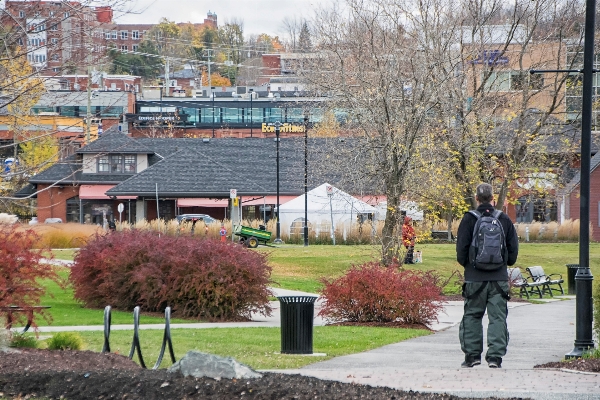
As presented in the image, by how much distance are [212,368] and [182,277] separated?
10980 millimetres

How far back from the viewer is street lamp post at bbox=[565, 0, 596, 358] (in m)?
11.7

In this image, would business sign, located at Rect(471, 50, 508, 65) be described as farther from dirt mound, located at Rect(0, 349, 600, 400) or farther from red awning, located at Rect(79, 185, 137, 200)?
red awning, located at Rect(79, 185, 137, 200)

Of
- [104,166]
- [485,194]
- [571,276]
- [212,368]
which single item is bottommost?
[571,276]

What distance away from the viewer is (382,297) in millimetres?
18219

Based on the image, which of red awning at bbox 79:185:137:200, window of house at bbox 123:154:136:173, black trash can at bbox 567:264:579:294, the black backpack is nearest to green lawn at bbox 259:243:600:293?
black trash can at bbox 567:264:579:294

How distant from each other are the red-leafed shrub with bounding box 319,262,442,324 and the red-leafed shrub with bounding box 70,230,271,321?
1914 millimetres

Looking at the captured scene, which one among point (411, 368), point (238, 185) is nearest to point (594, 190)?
point (238, 185)

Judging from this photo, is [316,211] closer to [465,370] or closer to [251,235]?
[251,235]

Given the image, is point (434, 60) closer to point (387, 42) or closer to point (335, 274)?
point (387, 42)

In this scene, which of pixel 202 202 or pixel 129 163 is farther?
pixel 129 163

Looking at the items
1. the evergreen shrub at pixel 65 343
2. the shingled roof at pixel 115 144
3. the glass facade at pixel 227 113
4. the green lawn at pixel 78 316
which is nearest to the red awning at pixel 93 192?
the shingled roof at pixel 115 144

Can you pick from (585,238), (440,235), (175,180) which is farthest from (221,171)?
(585,238)

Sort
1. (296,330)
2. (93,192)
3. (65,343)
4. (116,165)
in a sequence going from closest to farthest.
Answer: (65,343)
(296,330)
(93,192)
(116,165)

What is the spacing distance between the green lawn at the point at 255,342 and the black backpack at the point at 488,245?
8.37 feet
